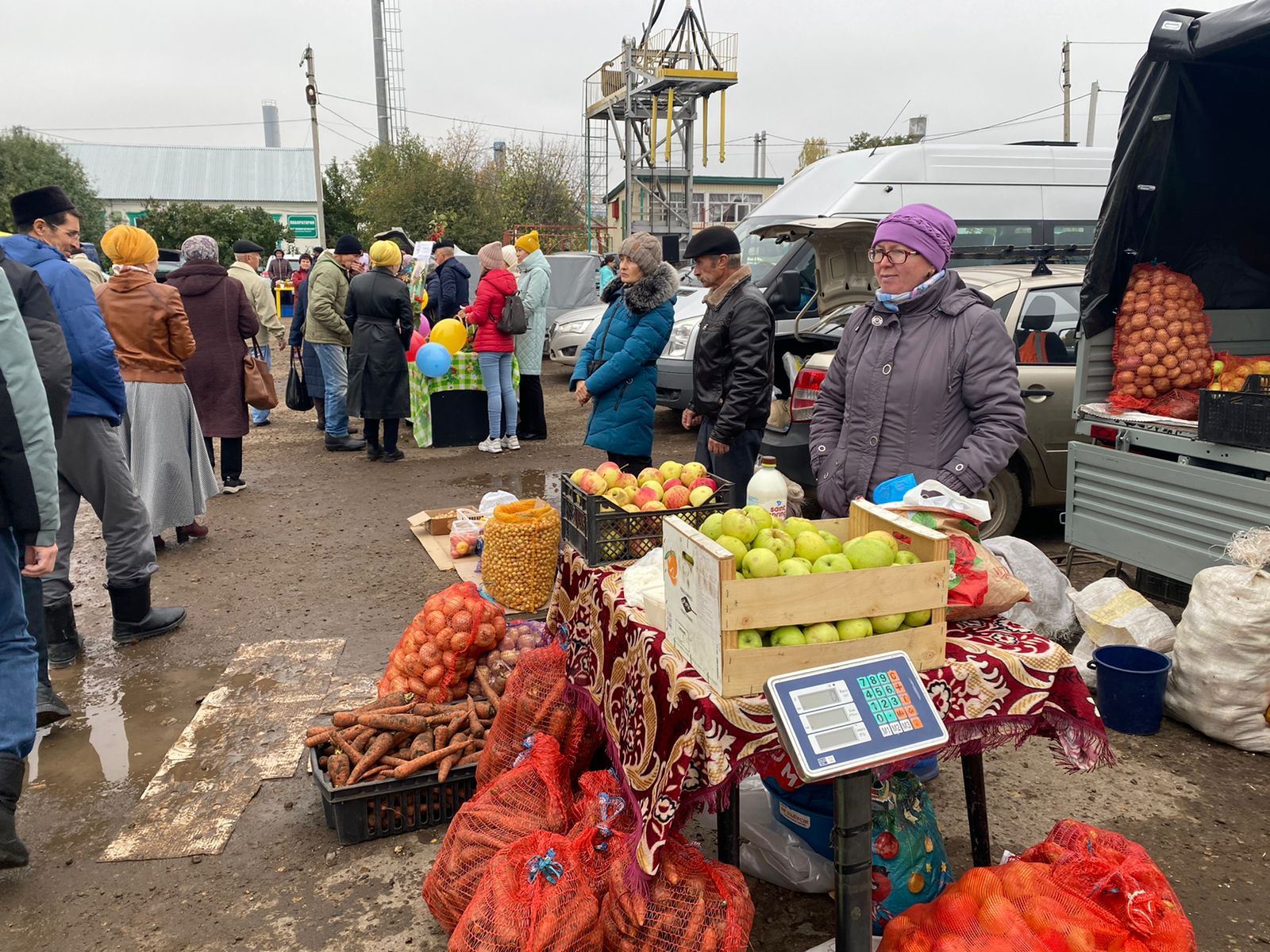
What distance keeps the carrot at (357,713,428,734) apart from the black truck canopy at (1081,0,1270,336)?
3923mm

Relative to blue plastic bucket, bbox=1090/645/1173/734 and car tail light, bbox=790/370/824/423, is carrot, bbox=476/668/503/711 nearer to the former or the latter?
blue plastic bucket, bbox=1090/645/1173/734

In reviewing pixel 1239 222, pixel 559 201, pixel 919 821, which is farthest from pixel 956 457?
pixel 559 201

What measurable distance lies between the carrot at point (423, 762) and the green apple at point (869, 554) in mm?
1834

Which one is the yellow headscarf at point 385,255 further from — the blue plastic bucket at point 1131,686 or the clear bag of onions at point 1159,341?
the blue plastic bucket at point 1131,686

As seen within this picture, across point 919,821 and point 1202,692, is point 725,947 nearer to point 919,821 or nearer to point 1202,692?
point 919,821

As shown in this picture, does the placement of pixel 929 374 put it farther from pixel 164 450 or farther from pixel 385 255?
pixel 385 255

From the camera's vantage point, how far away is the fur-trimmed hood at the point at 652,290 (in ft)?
18.8

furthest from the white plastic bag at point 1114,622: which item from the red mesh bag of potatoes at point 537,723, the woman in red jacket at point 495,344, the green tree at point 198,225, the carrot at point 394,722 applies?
the green tree at point 198,225

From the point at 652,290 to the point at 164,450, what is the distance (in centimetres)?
346

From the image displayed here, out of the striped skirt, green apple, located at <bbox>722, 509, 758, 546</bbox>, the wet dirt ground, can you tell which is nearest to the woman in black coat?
the striped skirt

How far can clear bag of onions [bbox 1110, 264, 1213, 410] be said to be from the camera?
4797mm

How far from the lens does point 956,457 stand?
10.9 feet

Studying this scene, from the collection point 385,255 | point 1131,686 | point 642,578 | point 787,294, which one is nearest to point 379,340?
point 385,255

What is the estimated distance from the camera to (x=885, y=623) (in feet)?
6.98
